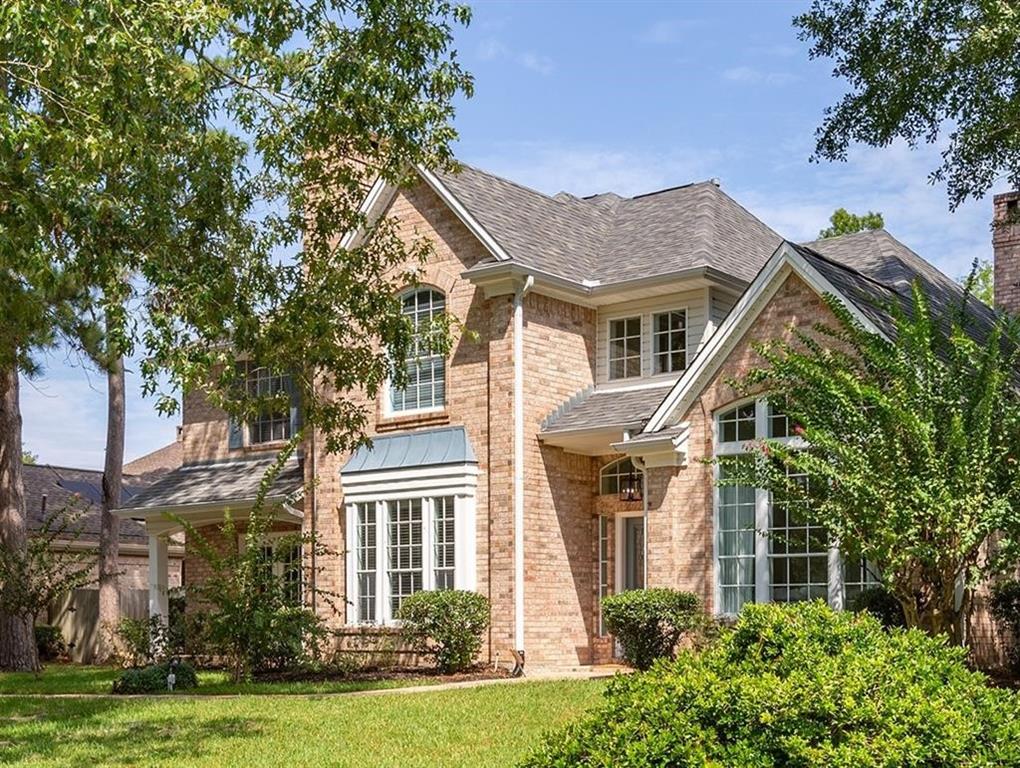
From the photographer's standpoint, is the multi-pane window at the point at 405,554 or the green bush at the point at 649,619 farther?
the multi-pane window at the point at 405,554

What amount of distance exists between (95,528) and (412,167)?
2597cm

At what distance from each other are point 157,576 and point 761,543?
13.9 metres

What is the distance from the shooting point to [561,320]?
21.8 meters

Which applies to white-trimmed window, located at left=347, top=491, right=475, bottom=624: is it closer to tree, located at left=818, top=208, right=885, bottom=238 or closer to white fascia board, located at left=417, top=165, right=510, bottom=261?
white fascia board, located at left=417, top=165, right=510, bottom=261

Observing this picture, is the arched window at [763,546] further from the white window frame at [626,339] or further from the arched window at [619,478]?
the white window frame at [626,339]

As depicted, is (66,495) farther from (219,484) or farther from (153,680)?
(153,680)

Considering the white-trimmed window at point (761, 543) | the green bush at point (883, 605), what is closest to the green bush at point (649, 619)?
the white-trimmed window at point (761, 543)

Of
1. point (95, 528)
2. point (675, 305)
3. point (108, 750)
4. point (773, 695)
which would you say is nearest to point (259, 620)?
point (108, 750)

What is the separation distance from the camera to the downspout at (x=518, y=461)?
2030 centimetres

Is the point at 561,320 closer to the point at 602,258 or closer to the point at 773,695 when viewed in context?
the point at 602,258

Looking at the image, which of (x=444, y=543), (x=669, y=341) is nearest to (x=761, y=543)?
(x=669, y=341)

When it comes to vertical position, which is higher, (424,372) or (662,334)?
(662,334)

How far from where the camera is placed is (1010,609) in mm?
16312

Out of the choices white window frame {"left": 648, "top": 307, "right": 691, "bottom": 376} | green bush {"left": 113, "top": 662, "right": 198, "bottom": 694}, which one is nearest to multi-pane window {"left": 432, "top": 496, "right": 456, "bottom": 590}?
white window frame {"left": 648, "top": 307, "right": 691, "bottom": 376}
